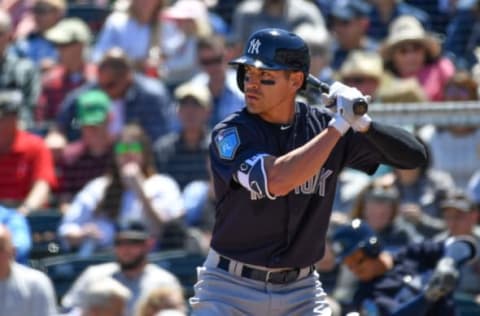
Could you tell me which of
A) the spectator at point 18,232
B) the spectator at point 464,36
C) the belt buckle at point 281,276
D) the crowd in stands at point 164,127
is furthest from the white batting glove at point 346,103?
the spectator at point 464,36

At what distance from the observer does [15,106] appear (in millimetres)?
9750

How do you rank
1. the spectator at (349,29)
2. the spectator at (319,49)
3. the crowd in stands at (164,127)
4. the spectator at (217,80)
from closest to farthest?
1. the crowd in stands at (164,127)
2. the spectator at (217,80)
3. the spectator at (319,49)
4. the spectator at (349,29)

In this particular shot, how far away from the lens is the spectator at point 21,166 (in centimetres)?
954

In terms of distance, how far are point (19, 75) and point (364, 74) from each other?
2932mm

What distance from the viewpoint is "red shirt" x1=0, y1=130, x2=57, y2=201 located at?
959 centimetres

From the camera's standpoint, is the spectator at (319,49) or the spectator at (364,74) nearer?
the spectator at (364,74)

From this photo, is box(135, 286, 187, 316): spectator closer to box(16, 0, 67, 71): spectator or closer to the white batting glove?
the white batting glove

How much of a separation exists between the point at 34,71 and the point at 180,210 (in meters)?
2.65

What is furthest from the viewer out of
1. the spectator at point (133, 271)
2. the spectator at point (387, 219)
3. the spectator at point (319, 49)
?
the spectator at point (319, 49)

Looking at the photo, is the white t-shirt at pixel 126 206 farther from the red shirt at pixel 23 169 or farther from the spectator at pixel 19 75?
the spectator at pixel 19 75

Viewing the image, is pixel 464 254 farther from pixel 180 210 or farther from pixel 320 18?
pixel 320 18

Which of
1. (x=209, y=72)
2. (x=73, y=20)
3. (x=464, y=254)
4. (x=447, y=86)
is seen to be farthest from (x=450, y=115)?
(x=73, y=20)

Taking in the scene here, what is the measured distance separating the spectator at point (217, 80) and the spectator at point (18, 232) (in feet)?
5.75

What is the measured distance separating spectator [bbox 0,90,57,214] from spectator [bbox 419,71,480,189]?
2.52 m
